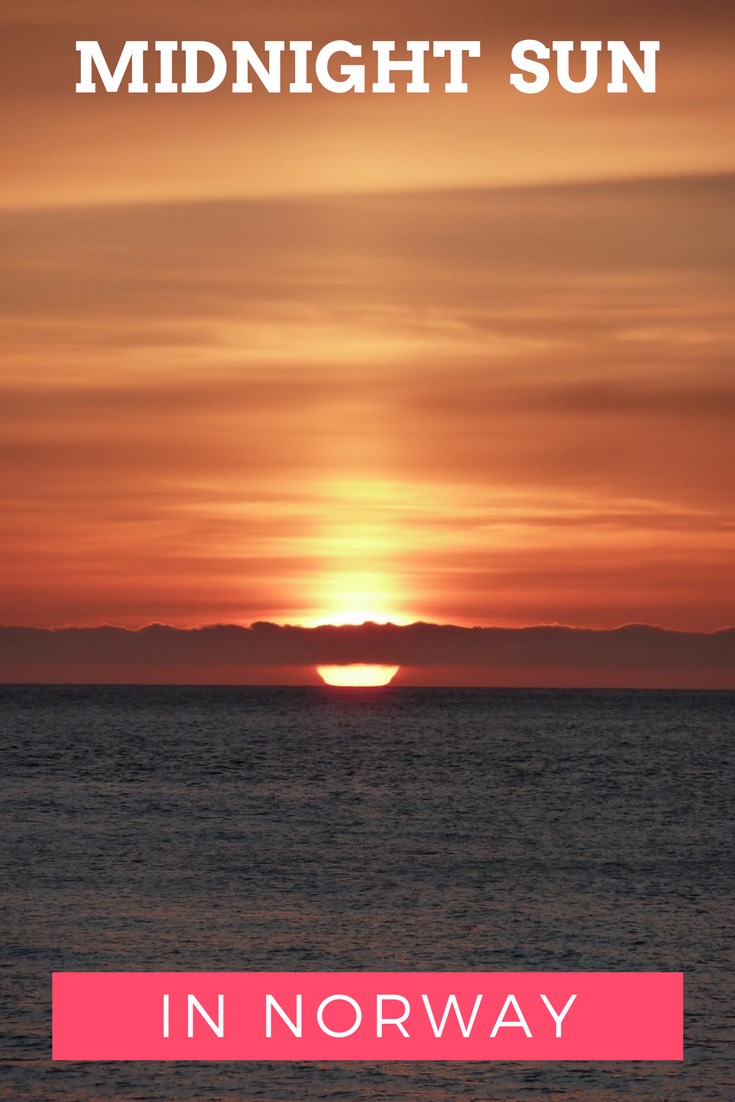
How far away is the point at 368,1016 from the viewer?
3494cm

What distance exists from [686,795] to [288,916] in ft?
203

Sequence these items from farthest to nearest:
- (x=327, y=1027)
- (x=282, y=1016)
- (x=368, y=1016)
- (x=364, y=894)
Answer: (x=364, y=894) → (x=368, y=1016) → (x=282, y=1016) → (x=327, y=1027)

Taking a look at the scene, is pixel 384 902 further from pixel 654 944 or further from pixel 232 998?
pixel 232 998

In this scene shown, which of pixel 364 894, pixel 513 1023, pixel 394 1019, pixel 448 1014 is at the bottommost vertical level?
pixel 513 1023

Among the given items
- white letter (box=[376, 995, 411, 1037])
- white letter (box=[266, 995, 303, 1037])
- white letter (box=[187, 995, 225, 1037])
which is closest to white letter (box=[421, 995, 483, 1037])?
white letter (box=[376, 995, 411, 1037])

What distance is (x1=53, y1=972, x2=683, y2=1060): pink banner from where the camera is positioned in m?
32.5

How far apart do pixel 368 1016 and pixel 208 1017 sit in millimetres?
3681

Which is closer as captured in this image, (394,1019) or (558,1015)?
(394,1019)

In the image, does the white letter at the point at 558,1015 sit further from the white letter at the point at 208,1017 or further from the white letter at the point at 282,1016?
the white letter at the point at 208,1017

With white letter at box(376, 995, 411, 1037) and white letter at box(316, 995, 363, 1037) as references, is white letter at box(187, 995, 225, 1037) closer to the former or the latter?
white letter at box(316, 995, 363, 1037)

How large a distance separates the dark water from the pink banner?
706 mm

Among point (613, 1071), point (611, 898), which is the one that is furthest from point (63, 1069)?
point (611, 898)

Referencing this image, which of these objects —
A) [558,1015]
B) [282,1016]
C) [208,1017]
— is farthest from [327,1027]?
[558,1015]

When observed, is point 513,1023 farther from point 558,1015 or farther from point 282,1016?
point 282,1016
